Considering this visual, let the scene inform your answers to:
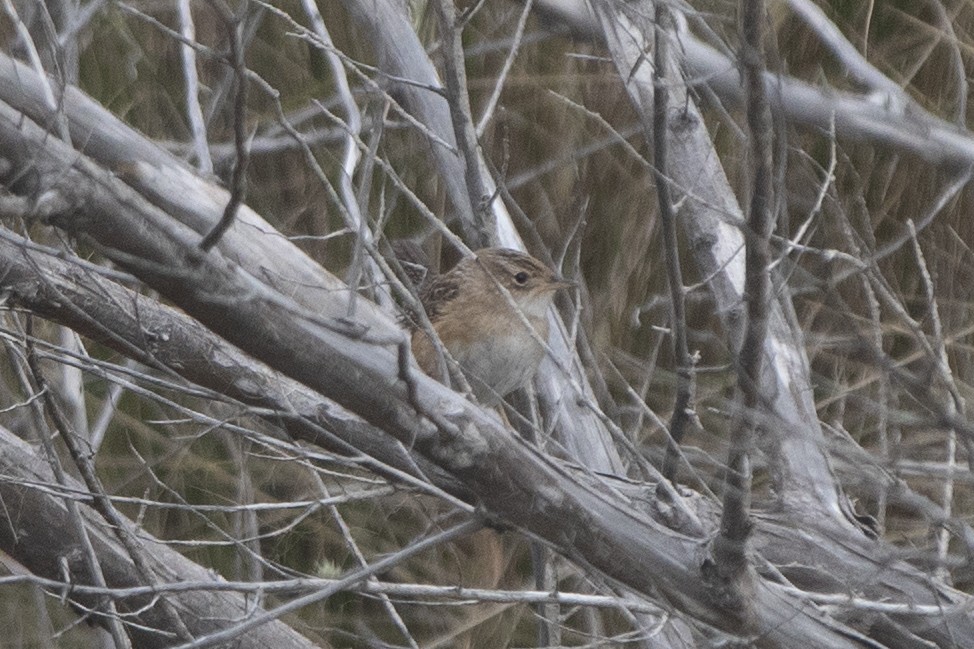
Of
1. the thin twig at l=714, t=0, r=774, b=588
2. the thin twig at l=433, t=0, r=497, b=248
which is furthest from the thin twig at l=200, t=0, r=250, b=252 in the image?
the thin twig at l=433, t=0, r=497, b=248

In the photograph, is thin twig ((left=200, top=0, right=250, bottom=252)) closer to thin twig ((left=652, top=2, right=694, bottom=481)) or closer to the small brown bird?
Answer: thin twig ((left=652, top=2, right=694, bottom=481))

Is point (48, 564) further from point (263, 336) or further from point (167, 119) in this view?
point (167, 119)

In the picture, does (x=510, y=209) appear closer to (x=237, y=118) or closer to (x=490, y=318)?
(x=490, y=318)

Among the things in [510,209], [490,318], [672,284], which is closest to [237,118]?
[672,284]

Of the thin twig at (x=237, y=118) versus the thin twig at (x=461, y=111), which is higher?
the thin twig at (x=237, y=118)

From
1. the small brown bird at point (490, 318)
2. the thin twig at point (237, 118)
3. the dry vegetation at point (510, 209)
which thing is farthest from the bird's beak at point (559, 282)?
the thin twig at point (237, 118)

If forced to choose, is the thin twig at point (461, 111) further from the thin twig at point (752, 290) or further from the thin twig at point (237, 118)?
the thin twig at point (237, 118)

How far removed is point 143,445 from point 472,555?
1.29 m

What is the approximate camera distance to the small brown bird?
162 inches

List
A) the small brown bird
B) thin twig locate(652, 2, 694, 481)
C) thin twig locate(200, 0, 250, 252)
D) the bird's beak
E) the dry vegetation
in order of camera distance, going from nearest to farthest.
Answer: thin twig locate(200, 0, 250, 252)
thin twig locate(652, 2, 694, 481)
the small brown bird
the bird's beak
the dry vegetation

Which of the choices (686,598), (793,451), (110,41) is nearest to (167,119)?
(110,41)

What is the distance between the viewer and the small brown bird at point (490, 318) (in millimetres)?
4109

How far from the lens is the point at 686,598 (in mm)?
2775

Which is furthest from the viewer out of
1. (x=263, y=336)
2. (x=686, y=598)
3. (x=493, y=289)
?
(x=493, y=289)
